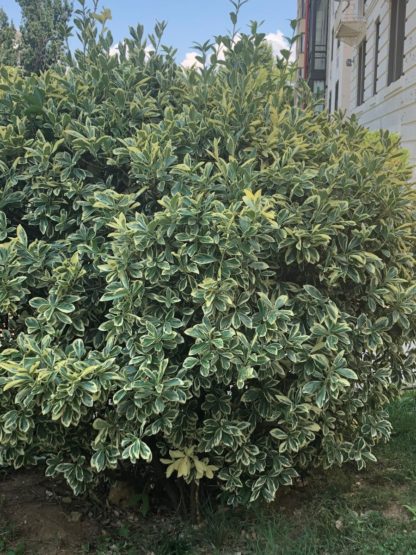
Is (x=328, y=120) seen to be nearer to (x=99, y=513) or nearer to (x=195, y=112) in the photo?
(x=195, y=112)

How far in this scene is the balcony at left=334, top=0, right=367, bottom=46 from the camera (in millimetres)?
15898

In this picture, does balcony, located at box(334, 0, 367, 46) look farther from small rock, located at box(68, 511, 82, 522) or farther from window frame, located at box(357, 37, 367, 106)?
small rock, located at box(68, 511, 82, 522)

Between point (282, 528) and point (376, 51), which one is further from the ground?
point (376, 51)

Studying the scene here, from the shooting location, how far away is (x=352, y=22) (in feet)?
52.6

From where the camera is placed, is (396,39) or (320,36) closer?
(396,39)

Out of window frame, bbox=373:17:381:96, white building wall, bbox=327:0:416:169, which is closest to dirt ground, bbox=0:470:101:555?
white building wall, bbox=327:0:416:169

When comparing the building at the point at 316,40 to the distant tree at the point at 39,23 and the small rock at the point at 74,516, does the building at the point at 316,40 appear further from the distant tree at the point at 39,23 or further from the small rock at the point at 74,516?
the small rock at the point at 74,516

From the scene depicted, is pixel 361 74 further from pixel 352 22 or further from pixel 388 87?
pixel 388 87

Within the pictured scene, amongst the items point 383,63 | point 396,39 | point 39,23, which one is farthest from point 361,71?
point 39,23

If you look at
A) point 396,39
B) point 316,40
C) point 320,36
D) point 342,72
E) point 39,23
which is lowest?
point 396,39

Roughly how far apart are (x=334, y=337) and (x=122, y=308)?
0.90m

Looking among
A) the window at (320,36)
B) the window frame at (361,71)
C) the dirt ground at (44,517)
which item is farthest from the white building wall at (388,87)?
the window at (320,36)

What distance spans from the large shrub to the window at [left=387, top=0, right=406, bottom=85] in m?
8.38

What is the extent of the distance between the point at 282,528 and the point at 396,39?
34.3 feet
